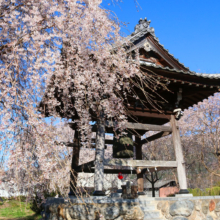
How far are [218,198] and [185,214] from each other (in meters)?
1.40

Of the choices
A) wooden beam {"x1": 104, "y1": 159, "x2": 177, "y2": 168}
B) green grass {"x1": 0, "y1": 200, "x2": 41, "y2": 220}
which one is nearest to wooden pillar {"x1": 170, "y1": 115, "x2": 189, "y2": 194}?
wooden beam {"x1": 104, "y1": 159, "x2": 177, "y2": 168}

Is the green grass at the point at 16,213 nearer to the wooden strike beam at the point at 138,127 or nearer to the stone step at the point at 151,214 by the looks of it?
the stone step at the point at 151,214

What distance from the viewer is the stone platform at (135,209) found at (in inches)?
166

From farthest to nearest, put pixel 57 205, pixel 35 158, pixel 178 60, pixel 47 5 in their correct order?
pixel 178 60 < pixel 57 205 < pixel 35 158 < pixel 47 5

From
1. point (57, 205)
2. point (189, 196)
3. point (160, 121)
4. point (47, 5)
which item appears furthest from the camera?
point (160, 121)

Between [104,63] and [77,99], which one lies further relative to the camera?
[77,99]

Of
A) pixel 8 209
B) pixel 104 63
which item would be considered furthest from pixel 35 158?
pixel 8 209

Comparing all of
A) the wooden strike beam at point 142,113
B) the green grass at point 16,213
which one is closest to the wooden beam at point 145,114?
the wooden strike beam at point 142,113

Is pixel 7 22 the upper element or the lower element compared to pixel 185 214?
upper

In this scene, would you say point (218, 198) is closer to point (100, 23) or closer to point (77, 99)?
point (77, 99)

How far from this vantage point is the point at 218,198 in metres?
5.54

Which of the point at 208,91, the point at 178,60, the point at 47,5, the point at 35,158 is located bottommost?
the point at 35,158

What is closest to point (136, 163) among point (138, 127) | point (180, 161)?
point (138, 127)

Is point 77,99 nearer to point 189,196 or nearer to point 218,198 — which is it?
point 189,196
